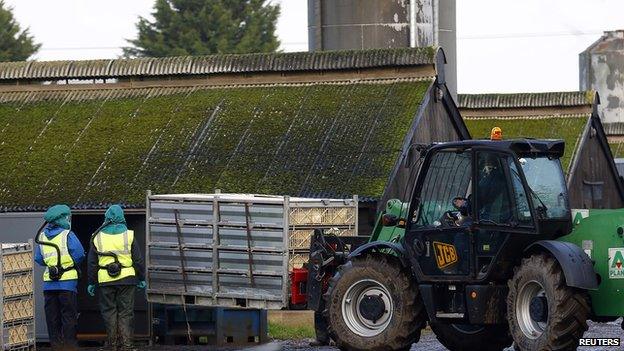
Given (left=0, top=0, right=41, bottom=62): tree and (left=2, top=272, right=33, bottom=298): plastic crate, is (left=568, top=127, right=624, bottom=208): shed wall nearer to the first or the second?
(left=2, top=272, right=33, bottom=298): plastic crate

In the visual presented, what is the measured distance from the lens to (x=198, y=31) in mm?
88562

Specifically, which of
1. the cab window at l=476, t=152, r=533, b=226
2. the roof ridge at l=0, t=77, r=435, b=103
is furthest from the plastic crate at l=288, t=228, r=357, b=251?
the roof ridge at l=0, t=77, r=435, b=103

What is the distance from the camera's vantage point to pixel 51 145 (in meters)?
32.5

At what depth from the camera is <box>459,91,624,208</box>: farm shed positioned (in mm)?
43906

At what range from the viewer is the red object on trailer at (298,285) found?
2011 cm

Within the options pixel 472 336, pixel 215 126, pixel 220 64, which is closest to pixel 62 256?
pixel 472 336

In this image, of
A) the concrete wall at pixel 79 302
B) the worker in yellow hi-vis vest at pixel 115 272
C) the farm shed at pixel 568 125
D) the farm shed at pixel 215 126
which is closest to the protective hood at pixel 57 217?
the worker in yellow hi-vis vest at pixel 115 272

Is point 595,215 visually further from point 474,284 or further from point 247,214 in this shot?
point 247,214

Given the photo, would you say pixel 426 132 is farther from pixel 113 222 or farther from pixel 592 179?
pixel 592 179

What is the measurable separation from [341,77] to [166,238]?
42.5 feet

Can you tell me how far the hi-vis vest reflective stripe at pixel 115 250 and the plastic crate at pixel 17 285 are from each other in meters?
1.13

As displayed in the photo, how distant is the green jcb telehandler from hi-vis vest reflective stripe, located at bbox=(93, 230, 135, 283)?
3079 millimetres

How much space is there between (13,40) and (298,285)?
71.8m

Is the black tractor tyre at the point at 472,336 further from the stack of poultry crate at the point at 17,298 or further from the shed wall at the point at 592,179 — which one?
the shed wall at the point at 592,179
